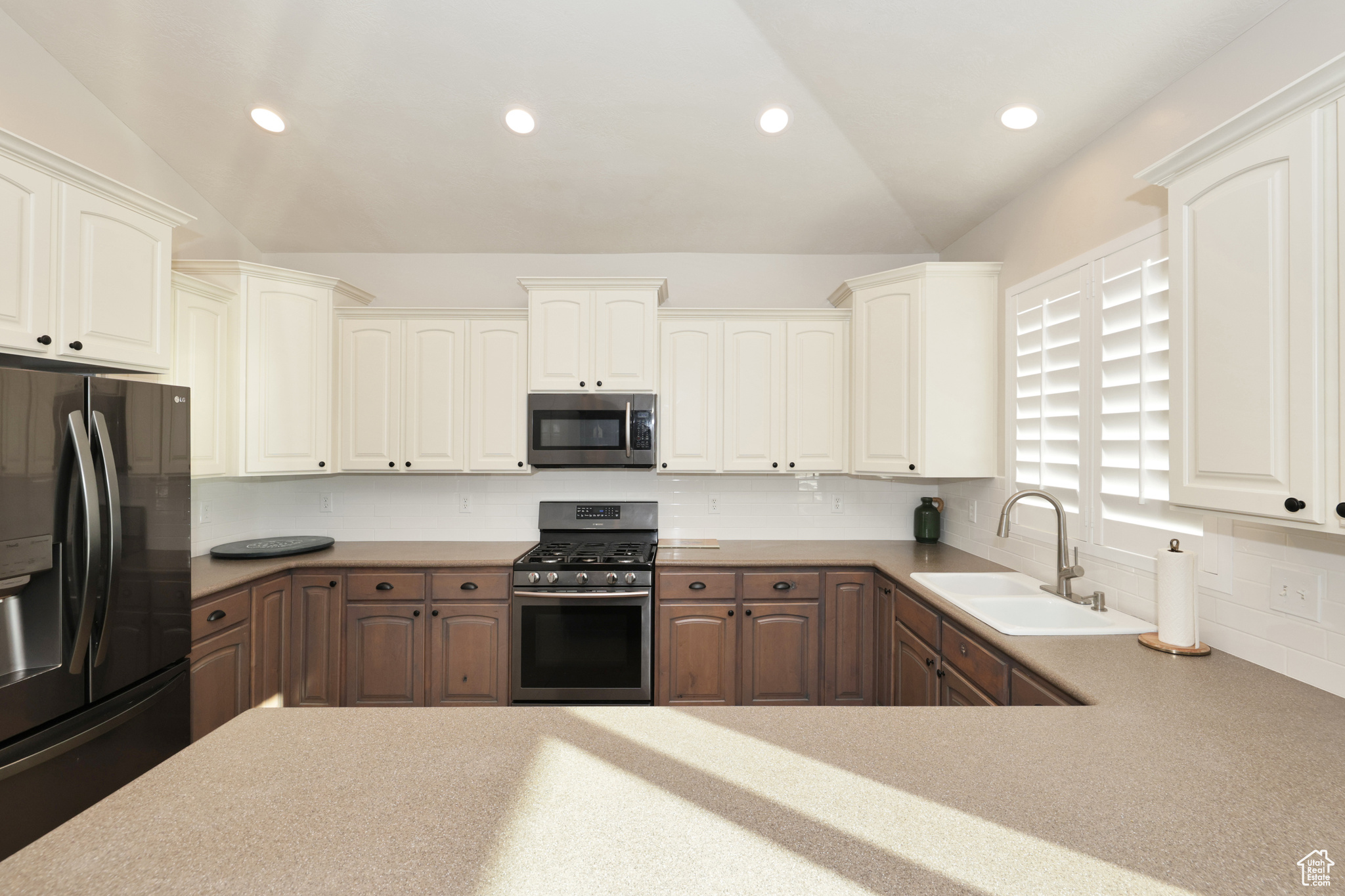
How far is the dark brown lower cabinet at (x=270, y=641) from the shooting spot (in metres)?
2.67

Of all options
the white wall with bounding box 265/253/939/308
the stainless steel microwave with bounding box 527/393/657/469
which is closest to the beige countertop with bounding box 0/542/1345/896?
the stainless steel microwave with bounding box 527/393/657/469

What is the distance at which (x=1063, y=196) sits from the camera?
2400mm

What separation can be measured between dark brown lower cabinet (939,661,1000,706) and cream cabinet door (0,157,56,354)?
10.4ft

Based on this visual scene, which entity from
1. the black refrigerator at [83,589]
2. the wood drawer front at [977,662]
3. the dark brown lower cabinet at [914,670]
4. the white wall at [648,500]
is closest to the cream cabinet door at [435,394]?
the white wall at [648,500]

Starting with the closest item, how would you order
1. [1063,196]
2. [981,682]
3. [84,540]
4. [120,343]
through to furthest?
[84,540] < [981,682] < [120,343] < [1063,196]

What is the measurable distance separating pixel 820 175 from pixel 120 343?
2992 millimetres

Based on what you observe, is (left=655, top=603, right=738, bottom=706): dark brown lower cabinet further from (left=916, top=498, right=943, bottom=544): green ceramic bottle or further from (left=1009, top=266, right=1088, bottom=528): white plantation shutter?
(left=1009, top=266, right=1088, bottom=528): white plantation shutter

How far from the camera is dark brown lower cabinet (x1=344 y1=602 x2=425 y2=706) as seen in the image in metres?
2.95

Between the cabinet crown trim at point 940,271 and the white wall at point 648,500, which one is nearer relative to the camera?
the cabinet crown trim at point 940,271

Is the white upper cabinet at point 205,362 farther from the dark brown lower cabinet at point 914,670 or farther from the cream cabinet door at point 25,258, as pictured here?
the dark brown lower cabinet at point 914,670

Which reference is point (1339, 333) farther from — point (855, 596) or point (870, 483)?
point (870, 483)

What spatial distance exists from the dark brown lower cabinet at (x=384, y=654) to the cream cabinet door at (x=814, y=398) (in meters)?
2.18

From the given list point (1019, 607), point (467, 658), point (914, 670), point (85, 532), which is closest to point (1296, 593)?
point (1019, 607)

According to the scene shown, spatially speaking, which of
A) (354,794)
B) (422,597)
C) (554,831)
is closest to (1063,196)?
(554,831)
